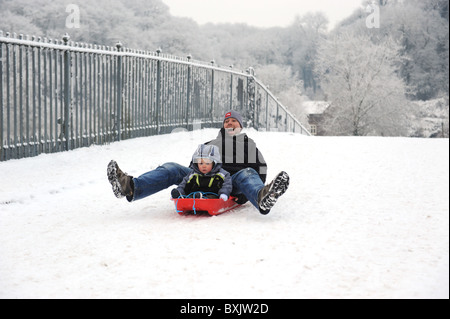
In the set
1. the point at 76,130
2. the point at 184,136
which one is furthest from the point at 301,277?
the point at 184,136

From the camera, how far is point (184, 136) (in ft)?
40.0

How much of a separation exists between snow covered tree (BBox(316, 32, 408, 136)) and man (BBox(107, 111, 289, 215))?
31676 mm

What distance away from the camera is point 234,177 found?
5105mm

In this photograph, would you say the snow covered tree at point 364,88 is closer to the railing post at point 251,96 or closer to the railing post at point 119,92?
the railing post at point 251,96

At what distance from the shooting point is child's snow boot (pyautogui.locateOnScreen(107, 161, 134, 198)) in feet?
15.5

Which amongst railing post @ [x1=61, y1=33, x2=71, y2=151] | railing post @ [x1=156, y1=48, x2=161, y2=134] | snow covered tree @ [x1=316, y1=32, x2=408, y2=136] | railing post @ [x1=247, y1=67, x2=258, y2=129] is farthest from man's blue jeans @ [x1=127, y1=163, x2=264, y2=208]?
snow covered tree @ [x1=316, y1=32, x2=408, y2=136]

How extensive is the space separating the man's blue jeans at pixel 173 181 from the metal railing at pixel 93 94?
3.42 meters

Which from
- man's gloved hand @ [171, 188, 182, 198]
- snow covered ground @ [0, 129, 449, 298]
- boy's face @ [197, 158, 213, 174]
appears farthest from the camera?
boy's face @ [197, 158, 213, 174]

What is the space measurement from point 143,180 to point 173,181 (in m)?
0.36

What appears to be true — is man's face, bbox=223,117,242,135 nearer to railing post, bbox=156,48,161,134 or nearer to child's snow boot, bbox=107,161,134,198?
child's snow boot, bbox=107,161,134,198

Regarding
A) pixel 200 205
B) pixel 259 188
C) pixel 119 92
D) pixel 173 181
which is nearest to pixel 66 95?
pixel 119 92

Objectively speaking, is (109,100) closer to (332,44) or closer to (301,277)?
(301,277)

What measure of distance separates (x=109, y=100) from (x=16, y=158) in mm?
3060

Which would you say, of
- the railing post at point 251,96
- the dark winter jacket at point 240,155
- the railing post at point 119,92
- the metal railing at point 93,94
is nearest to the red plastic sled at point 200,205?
the dark winter jacket at point 240,155
